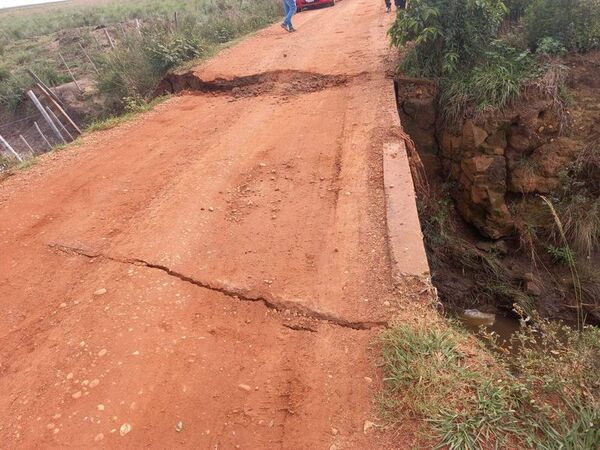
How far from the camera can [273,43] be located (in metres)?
10.1

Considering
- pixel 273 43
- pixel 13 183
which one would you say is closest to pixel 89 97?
pixel 273 43

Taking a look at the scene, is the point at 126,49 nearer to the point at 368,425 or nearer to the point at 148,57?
the point at 148,57

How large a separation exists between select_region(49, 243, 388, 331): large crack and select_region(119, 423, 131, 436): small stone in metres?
1.16

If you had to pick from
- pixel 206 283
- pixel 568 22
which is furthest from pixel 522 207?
pixel 206 283

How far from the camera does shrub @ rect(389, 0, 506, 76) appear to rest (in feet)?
19.3

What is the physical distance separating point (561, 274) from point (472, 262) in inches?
42.3

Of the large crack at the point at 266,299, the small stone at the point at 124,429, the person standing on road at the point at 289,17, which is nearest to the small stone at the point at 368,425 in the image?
the large crack at the point at 266,299

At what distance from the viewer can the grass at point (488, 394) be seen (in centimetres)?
222

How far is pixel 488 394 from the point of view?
240cm

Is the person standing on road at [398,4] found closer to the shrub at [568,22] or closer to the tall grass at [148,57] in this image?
the tall grass at [148,57]

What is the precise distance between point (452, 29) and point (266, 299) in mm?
4904

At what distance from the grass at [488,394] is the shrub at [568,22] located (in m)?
4.85

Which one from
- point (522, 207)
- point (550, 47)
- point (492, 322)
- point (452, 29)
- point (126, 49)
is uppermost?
point (452, 29)

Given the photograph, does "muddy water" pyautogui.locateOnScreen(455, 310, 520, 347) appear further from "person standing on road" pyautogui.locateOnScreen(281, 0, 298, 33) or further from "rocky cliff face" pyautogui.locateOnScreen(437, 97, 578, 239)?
"person standing on road" pyautogui.locateOnScreen(281, 0, 298, 33)
